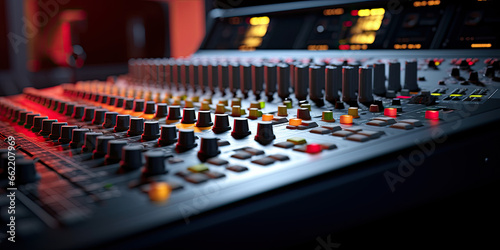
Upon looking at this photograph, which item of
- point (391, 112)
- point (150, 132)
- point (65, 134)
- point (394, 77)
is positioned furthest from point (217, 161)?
point (394, 77)

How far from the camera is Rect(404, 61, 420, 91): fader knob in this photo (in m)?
1.14

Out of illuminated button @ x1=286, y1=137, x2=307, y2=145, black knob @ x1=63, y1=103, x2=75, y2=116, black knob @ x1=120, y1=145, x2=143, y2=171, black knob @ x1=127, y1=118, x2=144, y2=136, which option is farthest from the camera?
black knob @ x1=63, y1=103, x2=75, y2=116

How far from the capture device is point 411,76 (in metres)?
1.14

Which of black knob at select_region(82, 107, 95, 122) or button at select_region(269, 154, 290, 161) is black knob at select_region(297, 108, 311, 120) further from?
black knob at select_region(82, 107, 95, 122)

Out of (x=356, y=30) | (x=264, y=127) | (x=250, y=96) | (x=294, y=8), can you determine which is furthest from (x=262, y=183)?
(x=294, y=8)

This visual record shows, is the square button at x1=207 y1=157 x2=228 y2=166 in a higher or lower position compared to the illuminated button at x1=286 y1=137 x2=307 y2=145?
lower

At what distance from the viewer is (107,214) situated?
419 millimetres

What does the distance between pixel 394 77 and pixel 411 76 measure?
4 cm

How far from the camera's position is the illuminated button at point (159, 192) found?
46cm

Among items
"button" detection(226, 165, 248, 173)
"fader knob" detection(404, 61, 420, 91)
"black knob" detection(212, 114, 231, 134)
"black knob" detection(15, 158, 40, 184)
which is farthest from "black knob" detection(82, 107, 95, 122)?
"fader knob" detection(404, 61, 420, 91)

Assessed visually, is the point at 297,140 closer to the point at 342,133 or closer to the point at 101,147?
the point at 342,133

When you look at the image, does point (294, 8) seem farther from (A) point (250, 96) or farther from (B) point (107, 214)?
(B) point (107, 214)

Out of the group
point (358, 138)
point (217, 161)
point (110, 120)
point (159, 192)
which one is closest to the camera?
point (159, 192)

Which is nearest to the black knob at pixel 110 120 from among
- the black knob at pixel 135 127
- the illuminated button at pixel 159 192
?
the black knob at pixel 135 127
